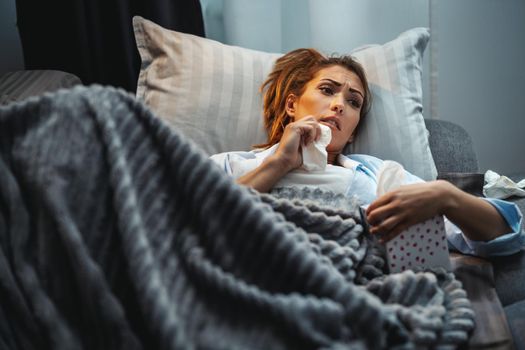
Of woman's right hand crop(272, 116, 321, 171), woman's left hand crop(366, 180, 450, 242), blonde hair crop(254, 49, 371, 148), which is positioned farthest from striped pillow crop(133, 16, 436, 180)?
woman's left hand crop(366, 180, 450, 242)

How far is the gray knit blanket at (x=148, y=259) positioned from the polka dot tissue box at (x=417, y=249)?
0.11m

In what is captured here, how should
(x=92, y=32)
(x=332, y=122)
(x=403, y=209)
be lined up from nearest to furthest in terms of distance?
(x=403, y=209) < (x=332, y=122) < (x=92, y=32)

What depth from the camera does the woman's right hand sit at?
1.17 metres

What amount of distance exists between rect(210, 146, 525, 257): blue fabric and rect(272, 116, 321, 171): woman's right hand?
4.4 inches

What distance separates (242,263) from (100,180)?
0.22 m

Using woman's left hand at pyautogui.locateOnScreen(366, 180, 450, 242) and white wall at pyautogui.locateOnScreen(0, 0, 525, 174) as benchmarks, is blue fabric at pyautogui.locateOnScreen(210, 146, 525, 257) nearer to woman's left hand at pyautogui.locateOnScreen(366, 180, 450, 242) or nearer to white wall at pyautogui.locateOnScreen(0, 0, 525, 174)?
woman's left hand at pyautogui.locateOnScreen(366, 180, 450, 242)

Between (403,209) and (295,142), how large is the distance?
358 mm

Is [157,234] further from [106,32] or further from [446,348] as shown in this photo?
[106,32]

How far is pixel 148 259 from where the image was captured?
0.63 m

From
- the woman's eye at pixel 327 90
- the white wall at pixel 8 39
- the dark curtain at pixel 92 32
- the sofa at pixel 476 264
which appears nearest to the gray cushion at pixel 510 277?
the sofa at pixel 476 264

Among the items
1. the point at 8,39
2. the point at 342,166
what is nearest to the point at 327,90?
the point at 342,166

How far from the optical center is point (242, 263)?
2.26 feet

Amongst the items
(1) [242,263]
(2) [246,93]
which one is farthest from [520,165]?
(1) [242,263]

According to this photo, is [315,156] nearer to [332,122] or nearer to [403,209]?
[332,122]
